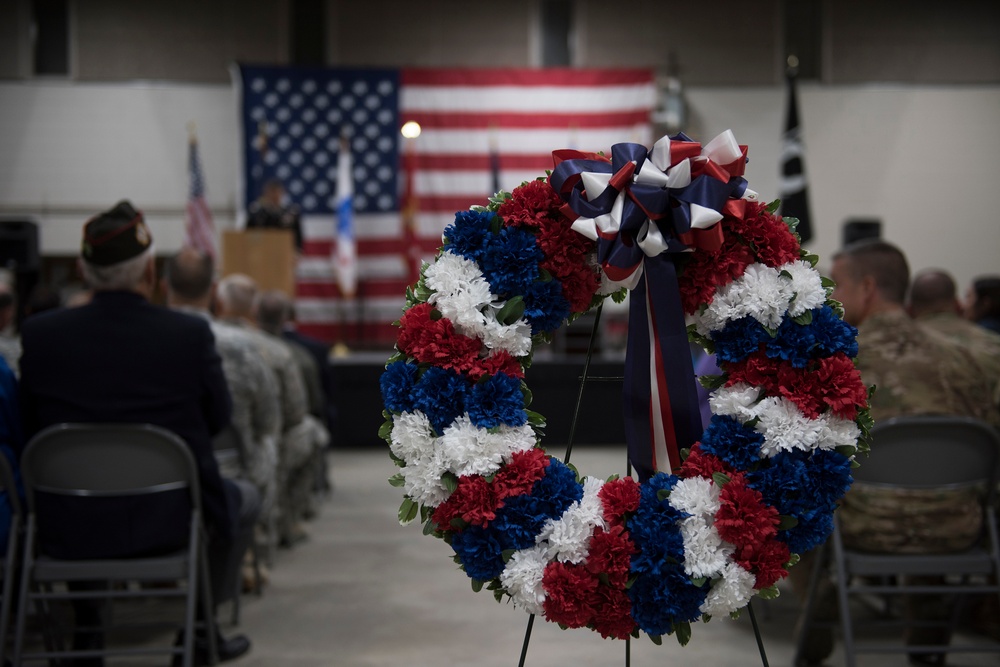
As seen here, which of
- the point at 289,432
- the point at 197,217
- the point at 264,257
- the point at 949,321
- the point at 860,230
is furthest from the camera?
the point at 860,230

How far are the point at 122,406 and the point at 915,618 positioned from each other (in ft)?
8.47

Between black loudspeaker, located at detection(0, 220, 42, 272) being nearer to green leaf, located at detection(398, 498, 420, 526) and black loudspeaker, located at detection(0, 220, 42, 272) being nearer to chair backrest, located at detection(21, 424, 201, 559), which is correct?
chair backrest, located at detection(21, 424, 201, 559)

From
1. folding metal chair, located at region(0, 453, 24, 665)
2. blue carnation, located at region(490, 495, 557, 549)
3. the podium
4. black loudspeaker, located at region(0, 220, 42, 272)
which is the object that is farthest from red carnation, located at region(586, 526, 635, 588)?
black loudspeaker, located at region(0, 220, 42, 272)

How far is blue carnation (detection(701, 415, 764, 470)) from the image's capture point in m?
1.80

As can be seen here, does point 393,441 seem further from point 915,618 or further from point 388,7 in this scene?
point 388,7

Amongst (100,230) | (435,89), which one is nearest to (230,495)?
(100,230)

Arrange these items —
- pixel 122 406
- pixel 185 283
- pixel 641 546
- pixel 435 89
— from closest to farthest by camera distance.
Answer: pixel 641 546, pixel 122 406, pixel 185 283, pixel 435 89

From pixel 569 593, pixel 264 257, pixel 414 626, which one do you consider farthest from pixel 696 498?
pixel 264 257

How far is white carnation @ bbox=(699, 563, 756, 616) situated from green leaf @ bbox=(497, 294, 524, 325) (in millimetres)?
590

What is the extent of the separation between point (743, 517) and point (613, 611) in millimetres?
287

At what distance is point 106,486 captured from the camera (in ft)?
8.66

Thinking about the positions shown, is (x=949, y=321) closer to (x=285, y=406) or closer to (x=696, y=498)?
(x=696, y=498)

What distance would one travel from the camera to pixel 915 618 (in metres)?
3.20

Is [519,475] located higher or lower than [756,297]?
lower
